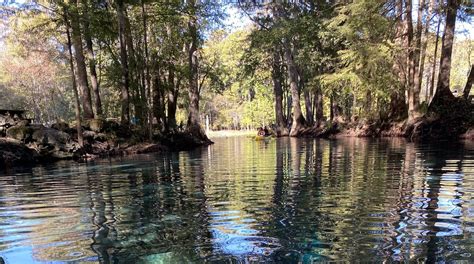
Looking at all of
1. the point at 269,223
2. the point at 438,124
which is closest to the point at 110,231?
the point at 269,223

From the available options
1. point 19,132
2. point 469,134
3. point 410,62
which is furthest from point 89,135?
point 410,62

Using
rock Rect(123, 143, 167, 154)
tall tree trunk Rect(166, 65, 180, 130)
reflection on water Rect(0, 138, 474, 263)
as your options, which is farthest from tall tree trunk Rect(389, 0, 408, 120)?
reflection on water Rect(0, 138, 474, 263)

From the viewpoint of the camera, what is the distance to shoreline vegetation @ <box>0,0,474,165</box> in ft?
55.7

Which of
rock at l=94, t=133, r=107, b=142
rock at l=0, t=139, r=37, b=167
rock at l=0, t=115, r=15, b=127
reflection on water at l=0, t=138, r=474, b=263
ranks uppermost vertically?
rock at l=0, t=115, r=15, b=127

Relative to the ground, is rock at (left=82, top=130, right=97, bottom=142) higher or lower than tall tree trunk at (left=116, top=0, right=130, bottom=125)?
lower

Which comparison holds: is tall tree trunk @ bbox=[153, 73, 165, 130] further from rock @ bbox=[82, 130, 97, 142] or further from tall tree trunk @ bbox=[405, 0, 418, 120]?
tall tree trunk @ bbox=[405, 0, 418, 120]

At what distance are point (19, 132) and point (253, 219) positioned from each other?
15.1 meters

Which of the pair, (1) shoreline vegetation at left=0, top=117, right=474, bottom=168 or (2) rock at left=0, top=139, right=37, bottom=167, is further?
(1) shoreline vegetation at left=0, top=117, right=474, bottom=168

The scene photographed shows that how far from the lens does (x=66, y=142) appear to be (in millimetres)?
16906

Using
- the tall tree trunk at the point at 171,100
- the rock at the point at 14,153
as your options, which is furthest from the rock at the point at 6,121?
the tall tree trunk at the point at 171,100

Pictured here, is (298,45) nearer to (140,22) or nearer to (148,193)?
(140,22)

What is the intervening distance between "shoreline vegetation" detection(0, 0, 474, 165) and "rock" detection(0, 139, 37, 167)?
1.5 inches

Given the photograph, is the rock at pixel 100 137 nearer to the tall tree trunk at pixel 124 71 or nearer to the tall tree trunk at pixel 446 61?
the tall tree trunk at pixel 124 71

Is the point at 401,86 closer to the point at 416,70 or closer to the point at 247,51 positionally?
the point at 416,70
